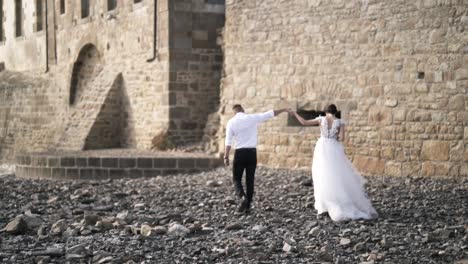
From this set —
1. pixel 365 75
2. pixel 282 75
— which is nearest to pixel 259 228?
pixel 365 75

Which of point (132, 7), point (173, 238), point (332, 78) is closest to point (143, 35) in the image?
point (132, 7)

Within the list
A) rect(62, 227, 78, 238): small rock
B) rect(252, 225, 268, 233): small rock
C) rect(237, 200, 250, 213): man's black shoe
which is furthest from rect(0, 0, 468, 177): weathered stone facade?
rect(62, 227, 78, 238): small rock

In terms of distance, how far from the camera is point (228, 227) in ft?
27.3

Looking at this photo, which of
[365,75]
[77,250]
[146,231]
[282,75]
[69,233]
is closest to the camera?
[77,250]

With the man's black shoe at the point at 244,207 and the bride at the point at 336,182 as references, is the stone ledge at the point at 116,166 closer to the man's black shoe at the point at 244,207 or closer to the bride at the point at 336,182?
the man's black shoe at the point at 244,207

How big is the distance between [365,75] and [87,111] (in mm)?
8532

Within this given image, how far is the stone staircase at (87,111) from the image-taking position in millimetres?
18219

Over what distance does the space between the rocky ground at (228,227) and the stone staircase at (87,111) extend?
19.6 ft

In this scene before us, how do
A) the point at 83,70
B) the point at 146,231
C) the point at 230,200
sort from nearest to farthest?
1. the point at 146,231
2. the point at 230,200
3. the point at 83,70

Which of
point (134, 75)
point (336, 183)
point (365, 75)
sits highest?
point (134, 75)

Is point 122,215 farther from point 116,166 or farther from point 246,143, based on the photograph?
point 116,166

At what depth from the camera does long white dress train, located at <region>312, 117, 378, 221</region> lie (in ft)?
28.3

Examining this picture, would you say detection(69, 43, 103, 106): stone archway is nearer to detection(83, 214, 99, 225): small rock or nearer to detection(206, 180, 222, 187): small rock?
detection(206, 180, 222, 187): small rock

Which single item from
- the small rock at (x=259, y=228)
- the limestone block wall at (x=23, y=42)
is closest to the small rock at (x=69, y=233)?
the small rock at (x=259, y=228)
